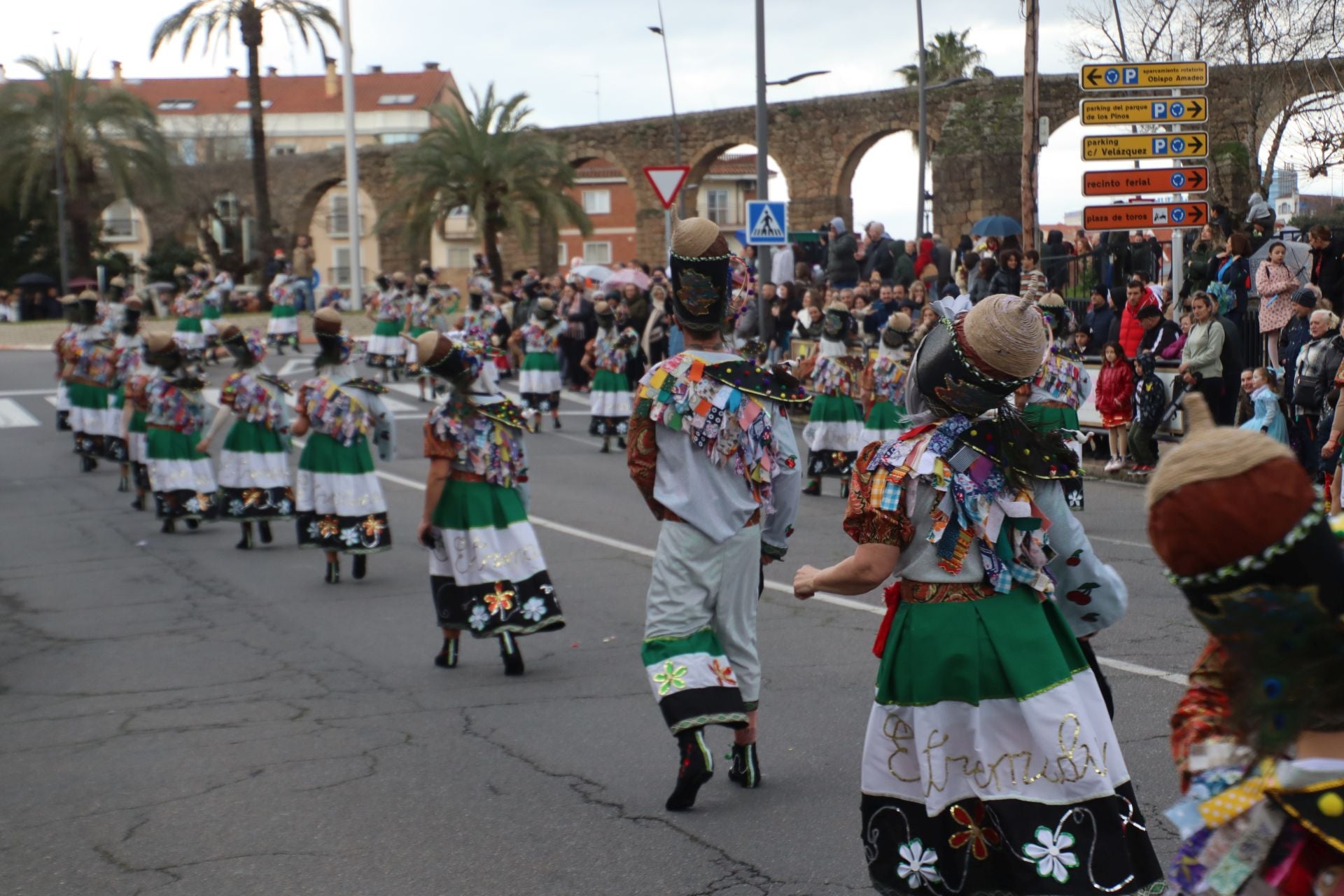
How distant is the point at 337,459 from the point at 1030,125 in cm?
1354

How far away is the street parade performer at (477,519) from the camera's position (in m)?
8.02

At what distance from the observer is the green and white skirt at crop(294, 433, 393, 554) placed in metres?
11.2

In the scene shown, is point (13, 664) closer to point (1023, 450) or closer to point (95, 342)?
point (1023, 450)

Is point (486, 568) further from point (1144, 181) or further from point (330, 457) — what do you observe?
point (1144, 181)

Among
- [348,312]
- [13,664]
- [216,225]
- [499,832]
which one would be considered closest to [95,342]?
[13,664]

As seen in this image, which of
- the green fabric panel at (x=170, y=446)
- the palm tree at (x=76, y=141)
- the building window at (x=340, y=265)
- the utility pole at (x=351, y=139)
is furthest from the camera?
the building window at (x=340, y=265)

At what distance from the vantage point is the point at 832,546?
12.0 metres

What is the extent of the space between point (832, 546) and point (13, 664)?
598cm

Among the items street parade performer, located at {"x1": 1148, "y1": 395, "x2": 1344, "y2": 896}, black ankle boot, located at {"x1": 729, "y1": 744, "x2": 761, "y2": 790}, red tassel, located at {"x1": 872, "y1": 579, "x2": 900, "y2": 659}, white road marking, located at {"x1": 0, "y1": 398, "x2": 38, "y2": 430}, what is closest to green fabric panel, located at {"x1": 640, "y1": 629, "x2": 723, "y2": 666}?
black ankle boot, located at {"x1": 729, "y1": 744, "x2": 761, "y2": 790}

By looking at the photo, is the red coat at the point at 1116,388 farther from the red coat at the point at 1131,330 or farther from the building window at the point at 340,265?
the building window at the point at 340,265

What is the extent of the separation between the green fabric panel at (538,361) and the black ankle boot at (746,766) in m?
16.0

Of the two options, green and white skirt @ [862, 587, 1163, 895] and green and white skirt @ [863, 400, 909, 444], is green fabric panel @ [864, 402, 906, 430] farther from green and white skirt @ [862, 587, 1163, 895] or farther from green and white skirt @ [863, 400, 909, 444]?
green and white skirt @ [862, 587, 1163, 895]

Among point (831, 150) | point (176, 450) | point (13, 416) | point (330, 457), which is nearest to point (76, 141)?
point (831, 150)

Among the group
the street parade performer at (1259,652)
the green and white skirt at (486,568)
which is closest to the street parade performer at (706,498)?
the green and white skirt at (486,568)
